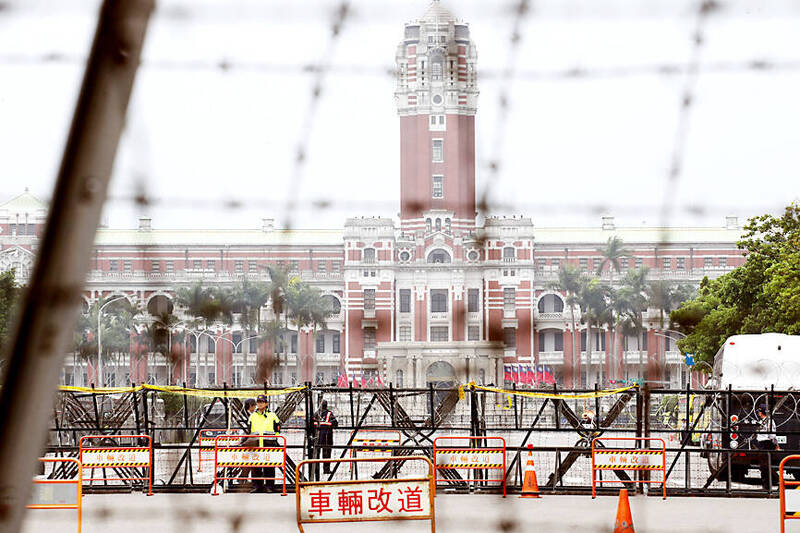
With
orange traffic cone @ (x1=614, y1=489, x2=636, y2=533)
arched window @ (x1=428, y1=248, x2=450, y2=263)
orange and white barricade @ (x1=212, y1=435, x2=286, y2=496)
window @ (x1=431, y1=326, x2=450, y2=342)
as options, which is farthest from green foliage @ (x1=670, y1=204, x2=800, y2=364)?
window @ (x1=431, y1=326, x2=450, y2=342)

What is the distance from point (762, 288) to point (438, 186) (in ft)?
84.3

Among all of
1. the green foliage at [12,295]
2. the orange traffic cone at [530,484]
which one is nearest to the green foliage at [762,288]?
the orange traffic cone at [530,484]

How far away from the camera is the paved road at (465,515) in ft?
31.4

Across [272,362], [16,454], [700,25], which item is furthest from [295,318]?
[16,454]

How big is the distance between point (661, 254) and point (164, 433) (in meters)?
13.7

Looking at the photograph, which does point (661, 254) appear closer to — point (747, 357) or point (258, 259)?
point (258, 259)

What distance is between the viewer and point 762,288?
90.1 feet

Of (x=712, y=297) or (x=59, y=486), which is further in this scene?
(x=712, y=297)

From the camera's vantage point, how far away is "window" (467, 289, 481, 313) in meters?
2.80

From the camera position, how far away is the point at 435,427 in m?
14.3

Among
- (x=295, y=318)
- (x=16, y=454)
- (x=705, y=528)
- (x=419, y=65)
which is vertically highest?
(x=419, y=65)

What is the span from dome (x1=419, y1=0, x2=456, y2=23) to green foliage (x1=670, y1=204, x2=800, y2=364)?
67.3ft

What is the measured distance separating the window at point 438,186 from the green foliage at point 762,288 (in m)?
19.9

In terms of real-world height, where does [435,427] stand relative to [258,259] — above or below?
below
